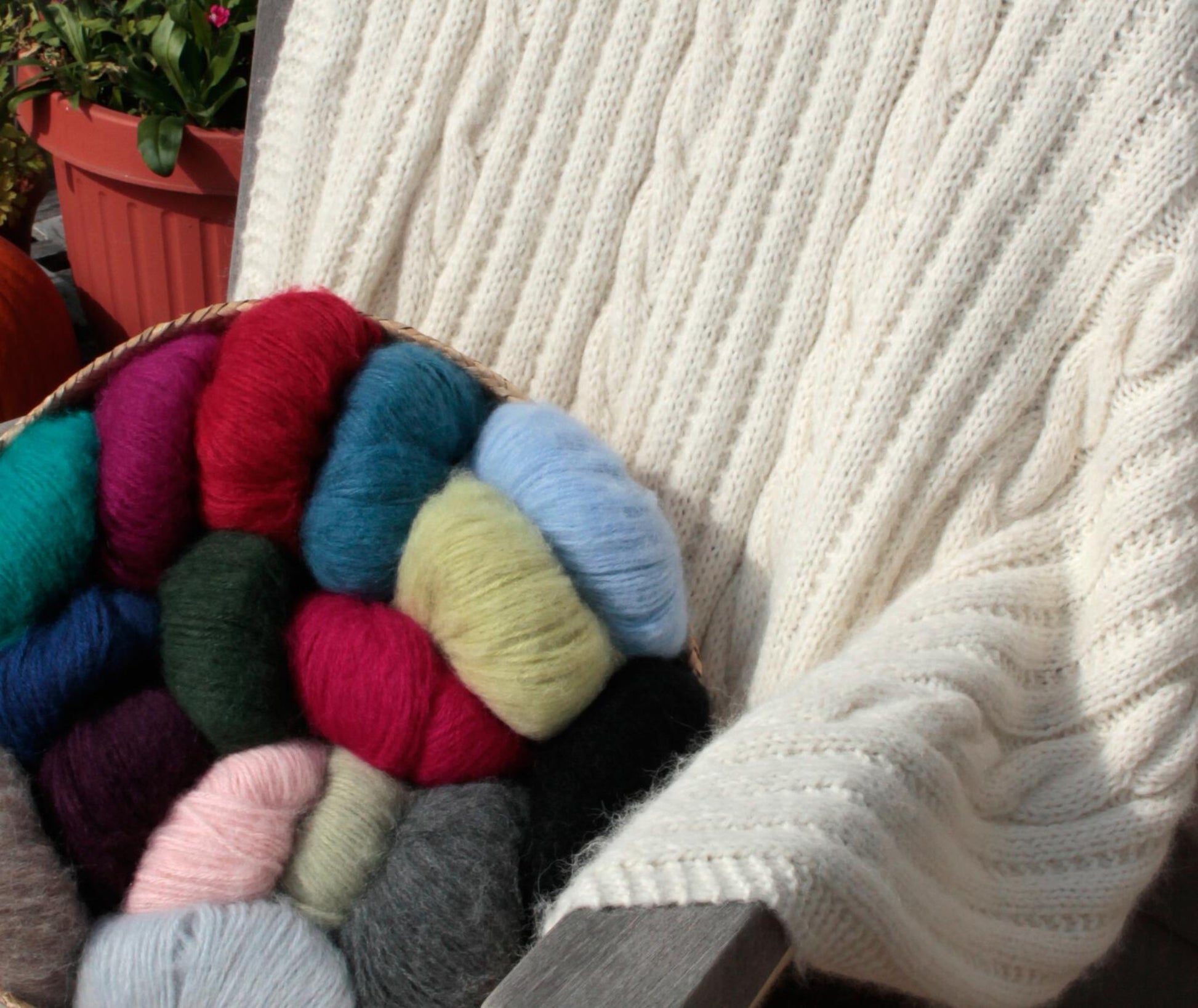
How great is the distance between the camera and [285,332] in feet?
2.45

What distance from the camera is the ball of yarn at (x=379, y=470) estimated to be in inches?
27.9

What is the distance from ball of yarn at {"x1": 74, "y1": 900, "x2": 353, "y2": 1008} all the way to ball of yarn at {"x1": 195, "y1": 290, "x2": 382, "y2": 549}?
253mm

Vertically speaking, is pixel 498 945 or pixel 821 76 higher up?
pixel 821 76

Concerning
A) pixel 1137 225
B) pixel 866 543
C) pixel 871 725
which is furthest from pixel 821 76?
pixel 871 725

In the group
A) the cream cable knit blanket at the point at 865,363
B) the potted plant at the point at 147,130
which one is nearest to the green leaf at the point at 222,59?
the potted plant at the point at 147,130

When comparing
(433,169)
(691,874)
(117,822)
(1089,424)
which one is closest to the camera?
(691,874)

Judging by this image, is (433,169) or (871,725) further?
(433,169)

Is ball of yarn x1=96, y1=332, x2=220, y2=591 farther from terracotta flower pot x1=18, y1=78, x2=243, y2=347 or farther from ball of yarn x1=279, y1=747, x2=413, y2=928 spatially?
terracotta flower pot x1=18, y1=78, x2=243, y2=347

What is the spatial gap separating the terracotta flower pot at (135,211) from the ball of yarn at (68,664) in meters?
0.72

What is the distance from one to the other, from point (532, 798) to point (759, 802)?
177 mm

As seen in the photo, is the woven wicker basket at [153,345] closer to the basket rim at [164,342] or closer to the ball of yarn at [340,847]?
the basket rim at [164,342]

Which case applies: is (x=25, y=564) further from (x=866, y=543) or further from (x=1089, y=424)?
(x=1089, y=424)

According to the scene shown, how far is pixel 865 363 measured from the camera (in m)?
0.78

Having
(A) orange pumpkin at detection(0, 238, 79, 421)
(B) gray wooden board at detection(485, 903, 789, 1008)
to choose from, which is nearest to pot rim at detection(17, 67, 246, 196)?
(A) orange pumpkin at detection(0, 238, 79, 421)
